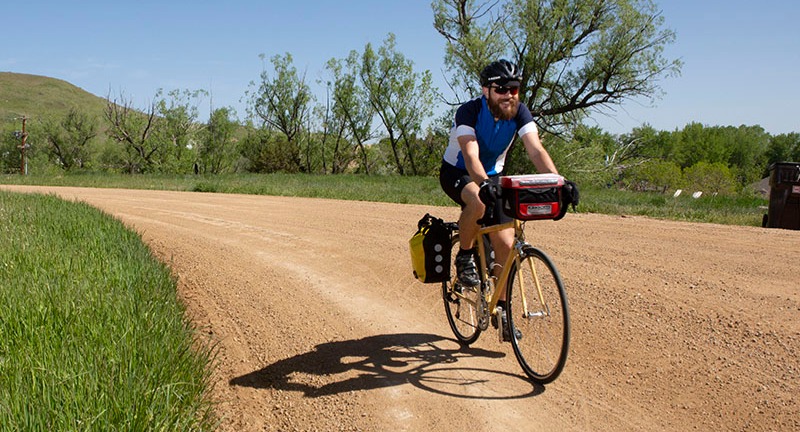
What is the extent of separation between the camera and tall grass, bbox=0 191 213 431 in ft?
8.82

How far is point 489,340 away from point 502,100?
2037mm

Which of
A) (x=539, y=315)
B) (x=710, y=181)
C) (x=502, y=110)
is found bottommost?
(x=539, y=315)

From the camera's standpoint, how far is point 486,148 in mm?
4555

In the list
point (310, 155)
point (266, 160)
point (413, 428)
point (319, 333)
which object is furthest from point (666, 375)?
point (310, 155)

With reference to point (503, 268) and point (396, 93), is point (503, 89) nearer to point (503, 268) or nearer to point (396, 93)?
point (503, 268)

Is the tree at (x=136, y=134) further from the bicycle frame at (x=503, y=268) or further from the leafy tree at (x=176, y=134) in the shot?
the bicycle frame at (x=503, y=268)

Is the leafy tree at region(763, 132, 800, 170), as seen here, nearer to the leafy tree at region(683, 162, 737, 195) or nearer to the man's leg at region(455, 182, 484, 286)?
the leafy tree at region(683, 162, 737, 195)

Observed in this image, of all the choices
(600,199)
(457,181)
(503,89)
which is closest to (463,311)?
(457,181)

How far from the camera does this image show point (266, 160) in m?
52.8

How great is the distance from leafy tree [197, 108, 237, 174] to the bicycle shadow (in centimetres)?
6872

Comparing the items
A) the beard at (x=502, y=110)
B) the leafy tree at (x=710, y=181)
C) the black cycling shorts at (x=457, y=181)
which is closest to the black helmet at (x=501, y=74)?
the beard at (x=502, y=110)

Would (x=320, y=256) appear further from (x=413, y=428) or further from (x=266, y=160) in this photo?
(x=266, y=160)

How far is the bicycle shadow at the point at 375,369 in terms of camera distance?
415cm

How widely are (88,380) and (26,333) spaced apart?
1029 mm
